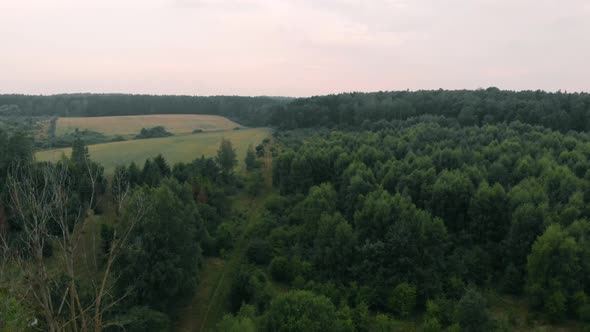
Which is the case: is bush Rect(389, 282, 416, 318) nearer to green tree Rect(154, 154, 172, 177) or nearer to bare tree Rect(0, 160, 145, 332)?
bare tree Rect(0, 160, 145, 332)

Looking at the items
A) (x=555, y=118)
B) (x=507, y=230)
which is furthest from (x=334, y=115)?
(x=507, y=230)

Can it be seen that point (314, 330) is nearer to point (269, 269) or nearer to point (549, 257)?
point (269, 269)

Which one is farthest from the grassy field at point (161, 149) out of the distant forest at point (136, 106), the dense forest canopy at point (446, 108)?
the distant forest at point (136, 106)

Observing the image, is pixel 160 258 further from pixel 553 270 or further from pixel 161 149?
pixel 161 149

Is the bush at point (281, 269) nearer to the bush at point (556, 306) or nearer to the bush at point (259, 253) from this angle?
the bush at point (259, 253)

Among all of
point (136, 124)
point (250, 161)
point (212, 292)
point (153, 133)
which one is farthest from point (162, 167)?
point (136, 124)

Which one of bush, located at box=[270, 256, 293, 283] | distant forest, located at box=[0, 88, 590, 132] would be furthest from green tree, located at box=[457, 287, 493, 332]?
distant forest, located at box=[0, 88, 590, 132]

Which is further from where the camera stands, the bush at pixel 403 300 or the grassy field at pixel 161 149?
the grassy field at pixel 161 149
